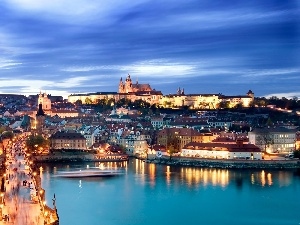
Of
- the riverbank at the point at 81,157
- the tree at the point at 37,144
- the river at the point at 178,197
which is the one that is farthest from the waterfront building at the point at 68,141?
the river at the point at 178,197

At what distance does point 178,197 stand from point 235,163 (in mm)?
5356

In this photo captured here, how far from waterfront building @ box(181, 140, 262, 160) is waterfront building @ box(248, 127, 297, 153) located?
1.38 m

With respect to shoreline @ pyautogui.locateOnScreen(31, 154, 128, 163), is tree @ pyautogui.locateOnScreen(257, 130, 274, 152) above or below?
above

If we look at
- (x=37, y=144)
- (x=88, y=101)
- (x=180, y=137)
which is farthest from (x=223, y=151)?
(x=88, y=101)

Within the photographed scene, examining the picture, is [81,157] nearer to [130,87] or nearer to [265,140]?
[265,140]

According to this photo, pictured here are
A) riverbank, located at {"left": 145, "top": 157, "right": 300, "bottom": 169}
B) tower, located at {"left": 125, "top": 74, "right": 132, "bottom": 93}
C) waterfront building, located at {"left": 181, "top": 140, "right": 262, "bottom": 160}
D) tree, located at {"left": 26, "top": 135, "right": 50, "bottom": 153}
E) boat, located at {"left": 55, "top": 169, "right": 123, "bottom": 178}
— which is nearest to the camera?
boat, located at {"left": 55, "top": 169, "right": 123, "bottom": 178}

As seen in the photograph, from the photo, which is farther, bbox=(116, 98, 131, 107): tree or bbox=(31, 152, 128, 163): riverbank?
bbox=(116, 98, 131, 107): tree

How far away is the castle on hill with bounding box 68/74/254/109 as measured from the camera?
1361 inches

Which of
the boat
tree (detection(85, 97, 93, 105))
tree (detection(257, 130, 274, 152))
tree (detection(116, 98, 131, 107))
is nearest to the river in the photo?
the boat

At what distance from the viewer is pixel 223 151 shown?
1636 centimetres

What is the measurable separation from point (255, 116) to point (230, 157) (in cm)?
1240

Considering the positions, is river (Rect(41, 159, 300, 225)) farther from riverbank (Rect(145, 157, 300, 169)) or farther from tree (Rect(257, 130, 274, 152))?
tree (Rect(257, 130, 274, 152))

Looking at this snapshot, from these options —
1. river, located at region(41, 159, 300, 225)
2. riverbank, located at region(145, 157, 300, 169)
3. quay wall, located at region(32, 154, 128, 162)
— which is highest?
quay wall, located at region(32, 154, 128, 162)

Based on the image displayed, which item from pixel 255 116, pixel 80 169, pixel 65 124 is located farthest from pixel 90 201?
pixel 255 116
